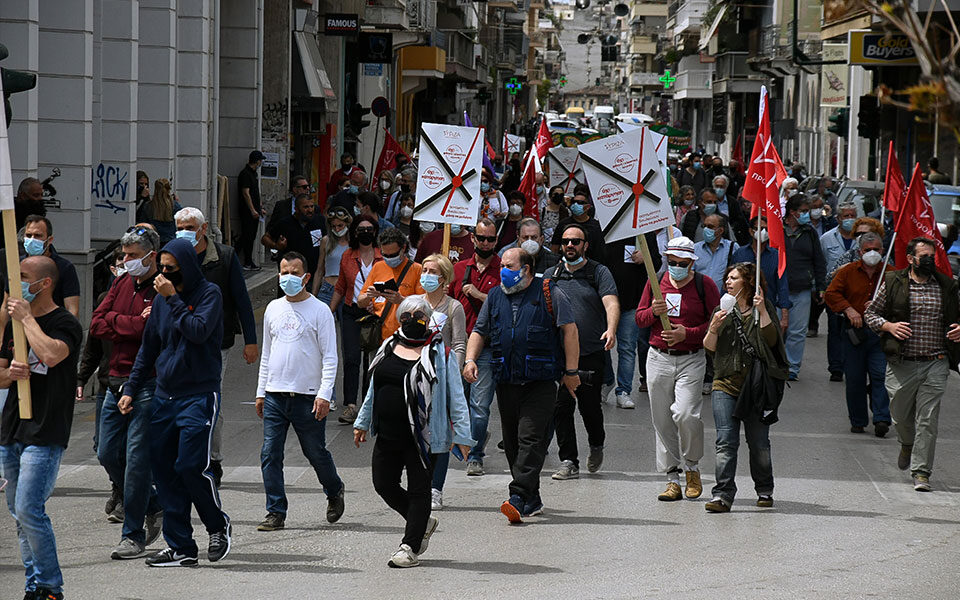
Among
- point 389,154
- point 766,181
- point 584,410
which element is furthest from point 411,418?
point 389,154

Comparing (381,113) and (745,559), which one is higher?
(381,113)

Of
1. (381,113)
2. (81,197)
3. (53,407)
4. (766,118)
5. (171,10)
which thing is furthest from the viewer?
(381,113)

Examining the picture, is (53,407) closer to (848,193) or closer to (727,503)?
(727,503)

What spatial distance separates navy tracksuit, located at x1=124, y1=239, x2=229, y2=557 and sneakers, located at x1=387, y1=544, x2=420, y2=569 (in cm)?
99

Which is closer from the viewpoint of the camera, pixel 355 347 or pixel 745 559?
pixel 745 559

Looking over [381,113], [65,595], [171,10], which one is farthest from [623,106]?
[65,595]

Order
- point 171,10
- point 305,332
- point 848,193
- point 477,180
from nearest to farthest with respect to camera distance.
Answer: point 305,332
point 477,180
point 171,10
point 848,193

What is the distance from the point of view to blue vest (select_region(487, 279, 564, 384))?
9.30 meters

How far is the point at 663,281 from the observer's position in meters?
10.3

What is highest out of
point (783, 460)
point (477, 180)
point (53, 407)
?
point (477, 180)

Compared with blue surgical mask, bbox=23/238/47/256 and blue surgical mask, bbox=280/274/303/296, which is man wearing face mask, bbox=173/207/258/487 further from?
blue surgical mask, bbox=23/238/47/256

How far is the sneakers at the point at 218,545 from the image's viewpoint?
26.3 feet

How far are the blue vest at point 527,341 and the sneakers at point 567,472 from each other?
136 centimetres

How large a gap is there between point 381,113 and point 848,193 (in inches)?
466
